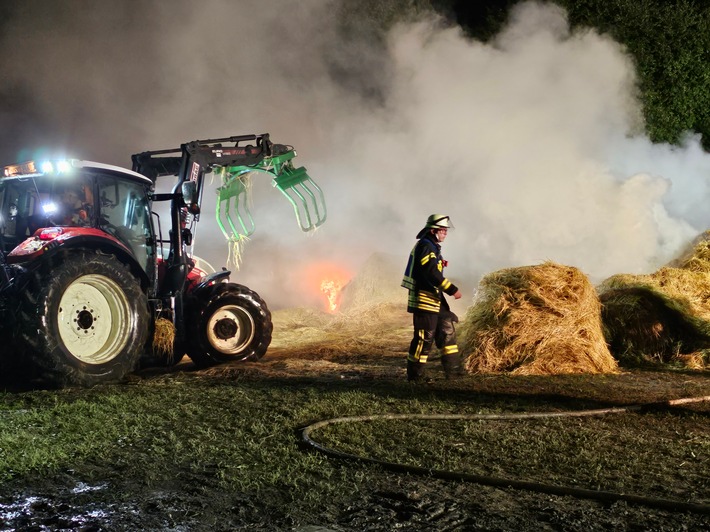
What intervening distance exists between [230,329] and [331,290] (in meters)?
9.03

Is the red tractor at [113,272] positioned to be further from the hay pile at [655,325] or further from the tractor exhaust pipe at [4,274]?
the hay pile at [655,325]

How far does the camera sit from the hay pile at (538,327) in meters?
8.30

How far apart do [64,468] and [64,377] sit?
312cm

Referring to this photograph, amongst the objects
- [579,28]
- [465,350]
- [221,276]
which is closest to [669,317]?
[465,350]

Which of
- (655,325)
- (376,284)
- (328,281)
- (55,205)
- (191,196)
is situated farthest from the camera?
(328,281)

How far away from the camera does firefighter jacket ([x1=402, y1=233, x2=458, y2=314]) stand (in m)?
7.59

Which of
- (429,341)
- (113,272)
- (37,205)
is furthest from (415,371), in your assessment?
(37,205)

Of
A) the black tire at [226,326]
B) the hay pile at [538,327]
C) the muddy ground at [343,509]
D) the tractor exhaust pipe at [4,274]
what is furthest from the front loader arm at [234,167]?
the muddy ground at [343,509]

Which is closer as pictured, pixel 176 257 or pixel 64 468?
pixel 64 468

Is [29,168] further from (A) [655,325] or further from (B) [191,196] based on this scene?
(A) [655,325]

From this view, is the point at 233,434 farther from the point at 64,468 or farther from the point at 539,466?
the point at 539,466

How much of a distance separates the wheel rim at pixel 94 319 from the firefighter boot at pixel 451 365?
3.57 meters

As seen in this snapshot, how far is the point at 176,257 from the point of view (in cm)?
909

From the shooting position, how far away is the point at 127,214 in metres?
8.66
